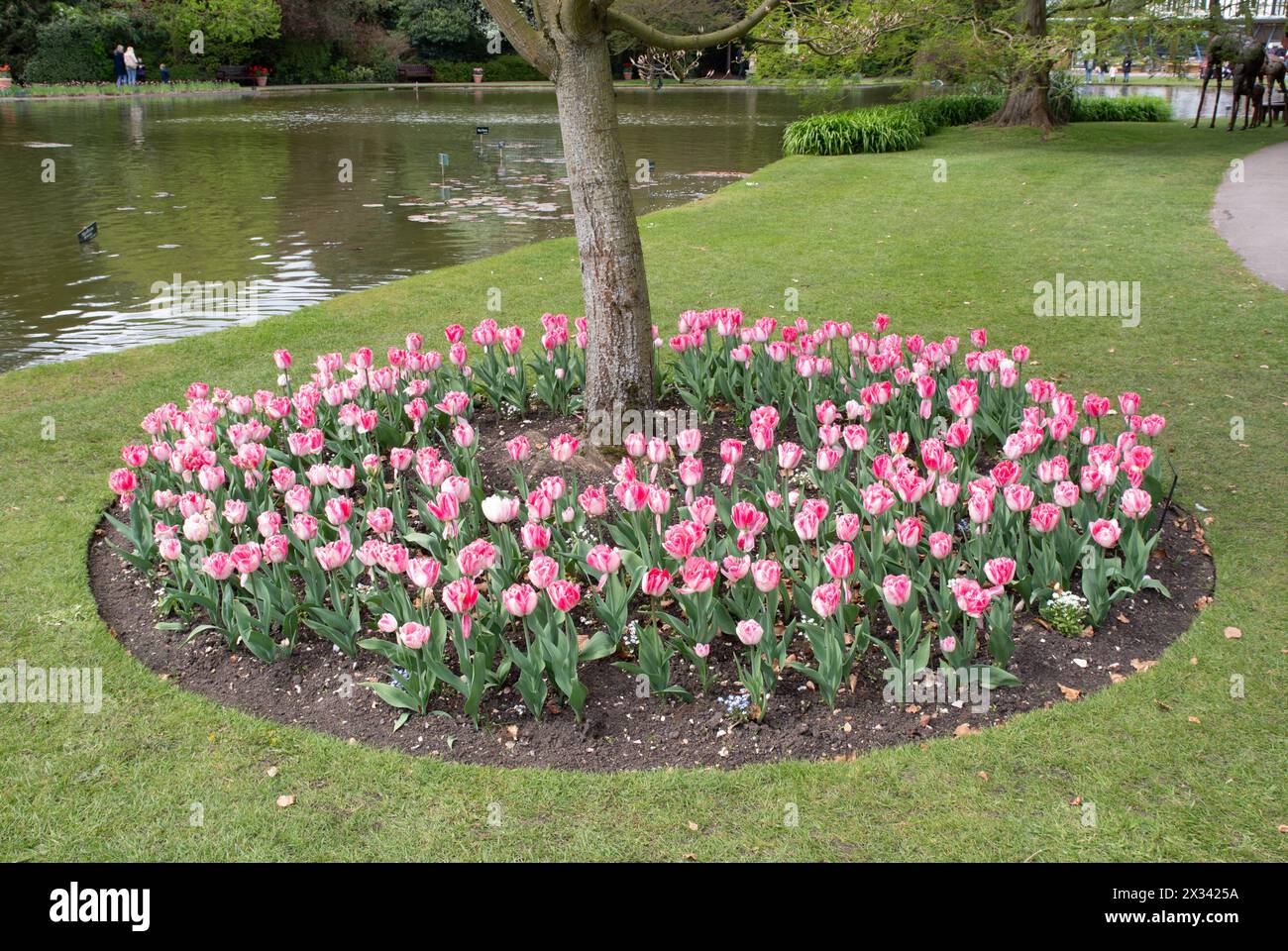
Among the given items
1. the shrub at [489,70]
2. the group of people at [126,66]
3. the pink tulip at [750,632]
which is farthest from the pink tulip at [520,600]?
the shrub at [489,70]

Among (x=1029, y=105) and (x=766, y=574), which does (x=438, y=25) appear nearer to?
(x=1029, y=105)

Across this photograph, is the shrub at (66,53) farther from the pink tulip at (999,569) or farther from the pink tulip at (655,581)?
the pink tulip at (999,569)

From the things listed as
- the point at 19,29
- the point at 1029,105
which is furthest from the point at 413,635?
the point at 19,29

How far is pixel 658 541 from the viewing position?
456cm

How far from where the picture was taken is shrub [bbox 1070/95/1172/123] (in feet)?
91.0

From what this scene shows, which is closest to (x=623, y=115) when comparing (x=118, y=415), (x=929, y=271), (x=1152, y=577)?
(x=929, y=271)

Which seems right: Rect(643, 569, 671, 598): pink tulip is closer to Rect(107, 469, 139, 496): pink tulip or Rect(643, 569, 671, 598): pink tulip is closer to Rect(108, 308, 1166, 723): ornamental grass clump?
Rect(108, 308, 1166, 723): ornamental grass clump

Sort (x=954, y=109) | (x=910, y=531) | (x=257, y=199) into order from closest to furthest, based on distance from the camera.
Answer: (x=910, y=531) → (x=257, y=199) → (x=954, y=109)

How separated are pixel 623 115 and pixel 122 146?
15.7 m

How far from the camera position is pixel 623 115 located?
35.1m

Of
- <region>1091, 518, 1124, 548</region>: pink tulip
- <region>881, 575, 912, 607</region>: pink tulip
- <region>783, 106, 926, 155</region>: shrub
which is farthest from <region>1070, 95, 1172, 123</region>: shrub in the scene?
<region>881, 575, 912, 607</region>: pink tulip

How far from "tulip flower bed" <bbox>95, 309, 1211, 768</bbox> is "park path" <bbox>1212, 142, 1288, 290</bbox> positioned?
6834 millimetres

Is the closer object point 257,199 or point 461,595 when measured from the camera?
point 461,595

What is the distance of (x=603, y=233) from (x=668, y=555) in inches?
75.0
